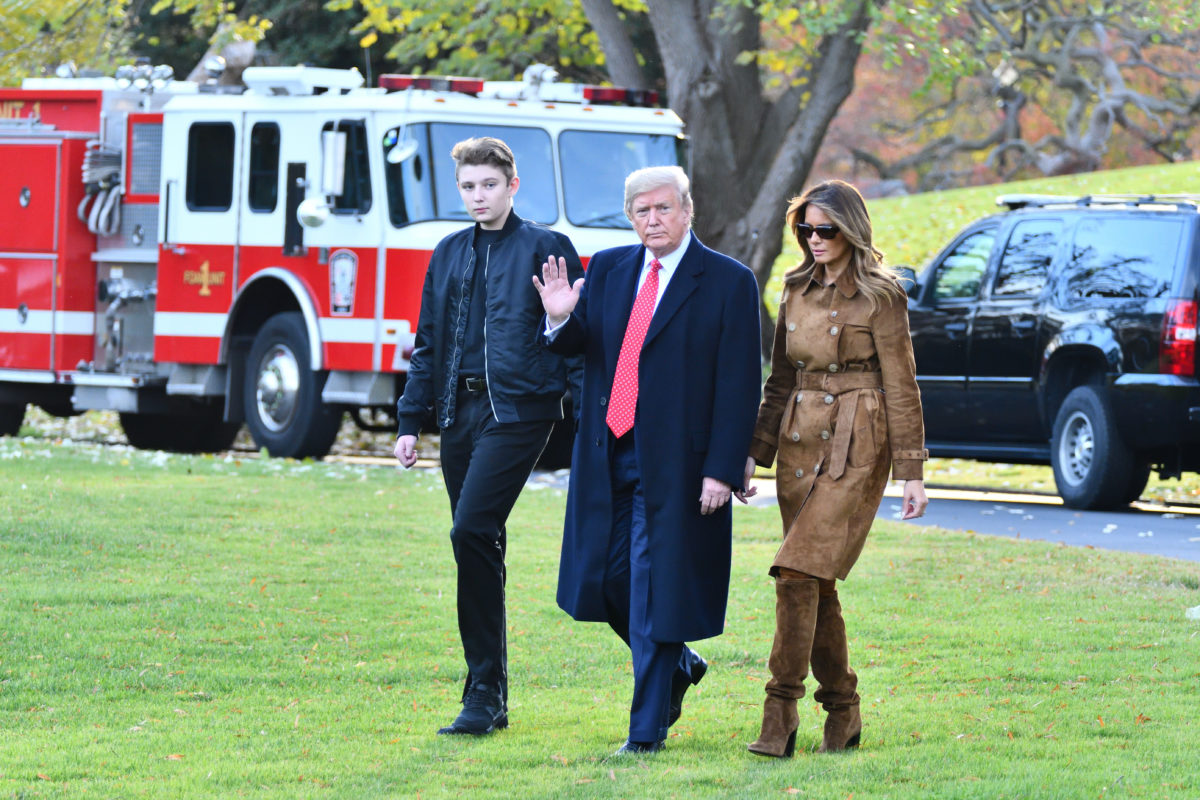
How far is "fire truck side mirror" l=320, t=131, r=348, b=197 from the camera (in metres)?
15.6

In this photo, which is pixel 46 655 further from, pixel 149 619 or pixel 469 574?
pixel 469 574

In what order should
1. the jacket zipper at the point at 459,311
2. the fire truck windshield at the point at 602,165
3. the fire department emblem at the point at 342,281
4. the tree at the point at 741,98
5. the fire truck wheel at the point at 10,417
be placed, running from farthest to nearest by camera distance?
the tree at the point at 741,98, the fire truck wheel at the point at 10,417, the fire truck windshield at the point at 602,165, the fire department emblem at the point at 342,281, the jacket zipper at the point at 459,311

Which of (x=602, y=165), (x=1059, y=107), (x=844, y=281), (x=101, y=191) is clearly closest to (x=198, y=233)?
(x=101, y=191)

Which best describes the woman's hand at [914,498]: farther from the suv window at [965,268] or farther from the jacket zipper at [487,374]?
the suv window at [965,268]

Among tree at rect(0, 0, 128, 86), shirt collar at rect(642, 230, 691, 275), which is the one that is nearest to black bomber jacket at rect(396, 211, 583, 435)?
shirt collar at rect(642, 230, 691, 275)

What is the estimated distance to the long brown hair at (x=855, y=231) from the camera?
613cm

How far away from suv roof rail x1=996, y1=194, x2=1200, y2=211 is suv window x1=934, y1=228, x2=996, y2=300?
39 centimetres

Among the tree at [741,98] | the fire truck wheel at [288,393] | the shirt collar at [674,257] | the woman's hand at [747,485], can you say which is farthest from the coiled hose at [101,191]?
the woman's hand at [747,485]

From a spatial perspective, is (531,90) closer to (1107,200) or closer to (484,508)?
(1107,200)

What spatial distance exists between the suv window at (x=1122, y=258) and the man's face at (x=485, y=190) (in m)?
7.30

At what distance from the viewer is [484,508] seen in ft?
21.4

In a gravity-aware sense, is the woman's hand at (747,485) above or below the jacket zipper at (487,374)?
below

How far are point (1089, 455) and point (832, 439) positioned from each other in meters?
7.86

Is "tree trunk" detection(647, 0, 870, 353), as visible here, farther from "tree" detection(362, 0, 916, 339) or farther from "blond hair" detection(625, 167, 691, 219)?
"blond hair" detection(625, 167, 691, 219)
